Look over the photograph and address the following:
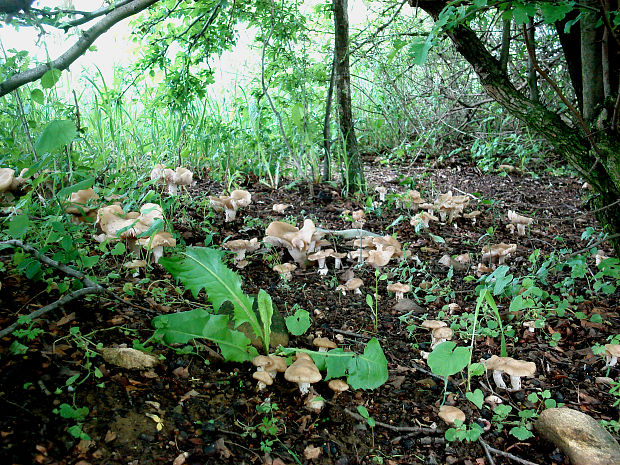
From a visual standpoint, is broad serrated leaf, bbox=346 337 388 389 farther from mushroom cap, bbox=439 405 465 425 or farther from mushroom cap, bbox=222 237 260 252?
mushroom cap, bbox=222 237 260 252

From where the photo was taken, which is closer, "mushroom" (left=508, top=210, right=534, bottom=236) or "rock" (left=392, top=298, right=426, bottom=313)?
"rock" (left=392, top=298, right=426, bottom=313)

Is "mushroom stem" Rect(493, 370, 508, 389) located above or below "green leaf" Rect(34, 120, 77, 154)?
below

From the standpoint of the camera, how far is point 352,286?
2.80 metres

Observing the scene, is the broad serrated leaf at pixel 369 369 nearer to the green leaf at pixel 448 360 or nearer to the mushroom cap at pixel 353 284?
the green leaf at pixel 448 360

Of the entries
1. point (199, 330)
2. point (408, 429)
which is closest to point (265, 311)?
point (199, 330)

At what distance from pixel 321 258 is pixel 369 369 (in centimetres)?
126

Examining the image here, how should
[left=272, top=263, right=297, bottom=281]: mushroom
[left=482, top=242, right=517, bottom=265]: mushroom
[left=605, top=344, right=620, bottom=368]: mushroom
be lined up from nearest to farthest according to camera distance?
[left=605, top=344, right=620, bottom=368]: mushroom → [left=272, top=263, right=297, bottom=281]: mushroom → [left=482, top=242, right=517, bottom=265]: mushroom

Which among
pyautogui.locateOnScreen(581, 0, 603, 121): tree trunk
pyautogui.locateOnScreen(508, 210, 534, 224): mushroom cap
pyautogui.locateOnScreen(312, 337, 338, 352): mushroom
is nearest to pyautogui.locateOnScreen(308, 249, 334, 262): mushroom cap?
pyautogui.locateOnScreen(312, 337, 338, 352): mushroom

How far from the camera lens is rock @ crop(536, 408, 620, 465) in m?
1.69

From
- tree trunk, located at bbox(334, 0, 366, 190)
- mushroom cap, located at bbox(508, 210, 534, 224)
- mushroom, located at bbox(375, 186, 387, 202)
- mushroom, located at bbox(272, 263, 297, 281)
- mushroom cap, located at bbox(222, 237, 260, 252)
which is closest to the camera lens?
mushroom, located at bbox(272, 263, 297, 281)

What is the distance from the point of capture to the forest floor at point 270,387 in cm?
147

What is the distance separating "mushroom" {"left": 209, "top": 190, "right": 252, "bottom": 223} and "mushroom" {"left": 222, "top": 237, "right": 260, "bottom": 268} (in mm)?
555

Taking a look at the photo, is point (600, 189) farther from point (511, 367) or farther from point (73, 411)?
point (73, 411)

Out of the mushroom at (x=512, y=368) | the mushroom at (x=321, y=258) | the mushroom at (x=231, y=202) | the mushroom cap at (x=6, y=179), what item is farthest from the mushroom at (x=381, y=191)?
the mushroom cap at (x=6, y=179)
